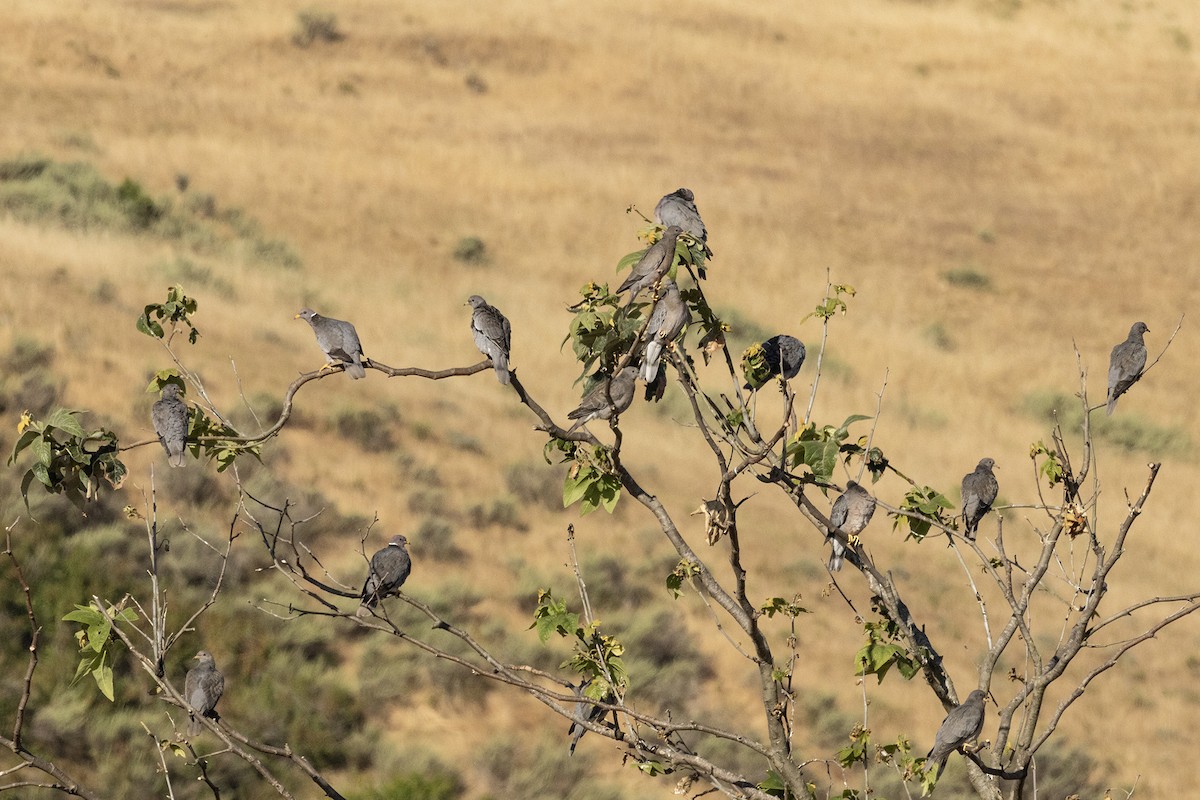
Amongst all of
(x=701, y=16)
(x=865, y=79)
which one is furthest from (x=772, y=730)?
(x=701, y=16)

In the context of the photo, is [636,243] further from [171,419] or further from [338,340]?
[171,419]

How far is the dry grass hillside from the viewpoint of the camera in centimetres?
1692

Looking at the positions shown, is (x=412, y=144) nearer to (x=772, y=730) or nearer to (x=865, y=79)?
(x=865, y=79)

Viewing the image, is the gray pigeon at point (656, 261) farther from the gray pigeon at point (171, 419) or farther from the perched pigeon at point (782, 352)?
the gray pigeon at point (171, 419)

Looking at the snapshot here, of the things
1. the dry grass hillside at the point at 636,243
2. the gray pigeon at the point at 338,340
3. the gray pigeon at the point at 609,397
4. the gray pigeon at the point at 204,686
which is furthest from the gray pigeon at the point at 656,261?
the dry grass hillside at the point at 636,243

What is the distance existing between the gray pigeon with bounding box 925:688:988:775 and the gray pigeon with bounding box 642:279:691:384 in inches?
66.9

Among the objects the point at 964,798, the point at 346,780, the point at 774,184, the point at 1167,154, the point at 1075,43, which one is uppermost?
the point at 1075,43

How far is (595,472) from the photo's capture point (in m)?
4.48

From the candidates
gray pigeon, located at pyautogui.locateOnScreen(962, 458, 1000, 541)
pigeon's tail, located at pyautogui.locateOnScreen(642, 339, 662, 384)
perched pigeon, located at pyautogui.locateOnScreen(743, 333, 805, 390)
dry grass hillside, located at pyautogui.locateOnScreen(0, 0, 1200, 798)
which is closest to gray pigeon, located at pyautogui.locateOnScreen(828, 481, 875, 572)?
perched pigeon, located at pyautogui.locateOnScreen(743, 333, 805, 390)

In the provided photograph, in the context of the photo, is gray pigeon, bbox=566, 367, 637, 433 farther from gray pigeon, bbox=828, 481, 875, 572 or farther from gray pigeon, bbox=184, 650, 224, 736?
gray pigeon, bbox=184, 650, 224, 736

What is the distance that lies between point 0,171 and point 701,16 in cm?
3026

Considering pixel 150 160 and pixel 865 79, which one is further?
pixel 865 79

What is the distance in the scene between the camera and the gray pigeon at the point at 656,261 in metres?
4.31

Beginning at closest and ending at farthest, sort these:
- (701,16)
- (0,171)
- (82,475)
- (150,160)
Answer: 1. (82,475)
2. (0,171)
3. (150,160)
4. (701,16)
